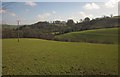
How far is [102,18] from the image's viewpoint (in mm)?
111625

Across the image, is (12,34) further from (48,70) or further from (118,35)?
(48,70)

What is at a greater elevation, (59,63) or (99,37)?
(99,37)

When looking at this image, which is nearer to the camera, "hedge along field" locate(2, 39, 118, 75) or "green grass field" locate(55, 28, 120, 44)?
"hedge along field" locate(2, 39, 118, 75)

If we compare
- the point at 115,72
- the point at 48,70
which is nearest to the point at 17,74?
the point at 48,70

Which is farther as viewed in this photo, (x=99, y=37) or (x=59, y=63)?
(x=99, y=37)

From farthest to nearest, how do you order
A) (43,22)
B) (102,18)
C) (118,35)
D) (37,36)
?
1. (102,18)
2. (43,22)
3. (37,36)
4. (118,35)

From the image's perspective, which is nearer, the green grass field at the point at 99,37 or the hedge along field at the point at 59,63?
the hedge along field at the point at 59,63

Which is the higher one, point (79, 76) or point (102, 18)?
point (102, 18)

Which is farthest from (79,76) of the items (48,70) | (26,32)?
(26,32)

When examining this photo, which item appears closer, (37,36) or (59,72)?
(59,72)

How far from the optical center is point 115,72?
1319 cm

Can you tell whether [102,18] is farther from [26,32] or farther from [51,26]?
[26,32]

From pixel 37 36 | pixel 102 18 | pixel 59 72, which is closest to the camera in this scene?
pixel 59 72

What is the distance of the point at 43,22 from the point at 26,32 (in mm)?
29343
